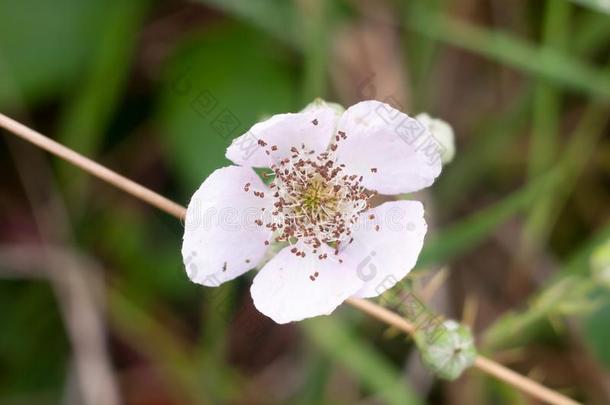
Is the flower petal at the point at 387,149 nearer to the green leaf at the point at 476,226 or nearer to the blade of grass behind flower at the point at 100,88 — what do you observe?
the green leaf at the point at 476,226

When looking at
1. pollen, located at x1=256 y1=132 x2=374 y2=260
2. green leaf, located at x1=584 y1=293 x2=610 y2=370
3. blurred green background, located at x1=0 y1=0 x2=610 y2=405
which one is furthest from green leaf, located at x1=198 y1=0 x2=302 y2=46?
green leaf, located at x1=584 y1=293 x2=610 y2=370

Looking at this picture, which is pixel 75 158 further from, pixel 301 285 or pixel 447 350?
pixel 447 350

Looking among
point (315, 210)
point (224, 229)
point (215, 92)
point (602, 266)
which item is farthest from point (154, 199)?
point (215, 92)

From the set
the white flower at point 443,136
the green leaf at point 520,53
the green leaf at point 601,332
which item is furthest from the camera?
the green leaf at point 520,53

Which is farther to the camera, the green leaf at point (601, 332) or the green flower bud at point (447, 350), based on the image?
the green leaf at point (601, 332)

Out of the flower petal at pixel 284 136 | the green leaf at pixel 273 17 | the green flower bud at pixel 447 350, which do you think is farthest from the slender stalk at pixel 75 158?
the green leaf at pixel 273 17

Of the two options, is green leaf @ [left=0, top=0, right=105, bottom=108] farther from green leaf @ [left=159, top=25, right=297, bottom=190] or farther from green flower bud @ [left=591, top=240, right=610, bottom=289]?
green flower bud @ [left=591, top=240, right=610, bottom=289]

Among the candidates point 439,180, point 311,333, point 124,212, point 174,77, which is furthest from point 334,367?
point 174,77
